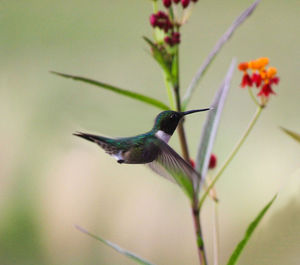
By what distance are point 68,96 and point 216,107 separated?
1367mm

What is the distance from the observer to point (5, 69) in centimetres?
229

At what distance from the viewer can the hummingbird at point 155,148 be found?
0.77 metres

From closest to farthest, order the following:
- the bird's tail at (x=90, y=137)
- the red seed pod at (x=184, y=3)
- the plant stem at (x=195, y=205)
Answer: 1. the bird's tail at (x=90, y=137)
2. the plant stem at (x=195, y=205)
3. the red seed pod at (x=184, y=3)

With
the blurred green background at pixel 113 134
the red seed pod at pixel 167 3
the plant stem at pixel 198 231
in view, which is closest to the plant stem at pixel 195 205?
the plant stem at pixel 198 231

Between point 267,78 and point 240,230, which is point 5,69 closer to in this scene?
point 240,230

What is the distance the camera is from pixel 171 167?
2.58ft

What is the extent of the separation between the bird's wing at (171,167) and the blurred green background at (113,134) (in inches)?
43.7

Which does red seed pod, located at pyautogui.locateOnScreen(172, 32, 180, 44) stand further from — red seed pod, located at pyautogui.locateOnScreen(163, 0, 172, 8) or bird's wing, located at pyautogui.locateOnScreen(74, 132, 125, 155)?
bird's wing, located at pyautogui.locateOnScreen(74, 132, 125, 155)

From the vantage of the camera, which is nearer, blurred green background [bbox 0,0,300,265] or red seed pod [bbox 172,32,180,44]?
red seed pod [bbox 172,32,180,44]

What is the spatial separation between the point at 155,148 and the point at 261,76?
1.12 feet

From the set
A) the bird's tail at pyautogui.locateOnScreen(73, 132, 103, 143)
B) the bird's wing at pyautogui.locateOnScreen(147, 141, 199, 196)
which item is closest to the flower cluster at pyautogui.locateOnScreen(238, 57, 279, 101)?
the bird's wing at pyautogui.locateOnScreen(147, 141, 199, 196)

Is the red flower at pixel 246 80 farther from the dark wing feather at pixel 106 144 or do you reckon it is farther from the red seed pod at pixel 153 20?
the dark wing feather at pixel 106 144

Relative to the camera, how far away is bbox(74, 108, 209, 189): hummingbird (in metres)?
0.77

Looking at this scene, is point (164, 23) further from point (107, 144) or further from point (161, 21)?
point (107, 144)
